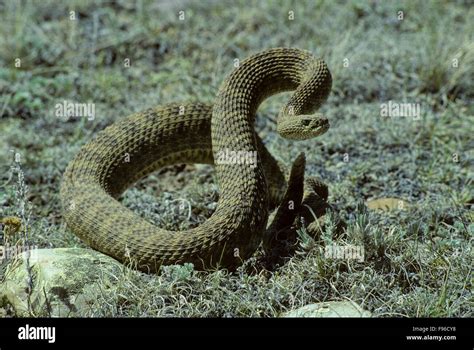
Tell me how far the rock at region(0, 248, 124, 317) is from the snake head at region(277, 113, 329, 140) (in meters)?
1.86

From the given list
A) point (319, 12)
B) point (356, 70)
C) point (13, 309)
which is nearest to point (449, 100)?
point (356, 70)

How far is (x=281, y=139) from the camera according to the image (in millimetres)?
10820

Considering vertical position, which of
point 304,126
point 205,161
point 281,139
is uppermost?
point 304,126

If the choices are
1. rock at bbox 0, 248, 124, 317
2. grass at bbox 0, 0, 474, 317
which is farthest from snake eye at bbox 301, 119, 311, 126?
rock at bbox 0, 248, 124, 317

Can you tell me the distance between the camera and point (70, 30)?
13461mm

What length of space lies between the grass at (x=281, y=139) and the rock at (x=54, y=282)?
143mm

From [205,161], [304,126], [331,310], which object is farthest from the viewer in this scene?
[205,161]

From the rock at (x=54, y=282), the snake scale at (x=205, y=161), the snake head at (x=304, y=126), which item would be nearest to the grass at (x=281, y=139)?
the rock at (x=54, y=282)

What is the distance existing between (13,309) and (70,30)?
6766mm

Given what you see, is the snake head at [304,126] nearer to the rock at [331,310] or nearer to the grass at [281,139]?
the grass at [281,139]

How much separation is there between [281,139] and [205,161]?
1841mm

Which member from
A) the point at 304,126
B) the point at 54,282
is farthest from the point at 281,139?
the point at 54,282

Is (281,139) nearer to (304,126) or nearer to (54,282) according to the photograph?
(304,126)
